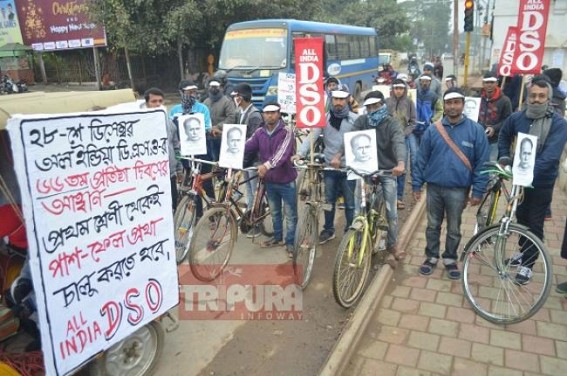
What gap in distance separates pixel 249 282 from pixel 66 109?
2617mm

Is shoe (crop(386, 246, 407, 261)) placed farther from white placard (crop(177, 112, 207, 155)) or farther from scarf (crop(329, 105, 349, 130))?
white placard (crop(177, 112, 207, 155))

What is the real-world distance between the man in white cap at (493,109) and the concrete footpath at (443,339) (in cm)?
260

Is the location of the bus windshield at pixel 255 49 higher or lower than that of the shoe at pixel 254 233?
higher

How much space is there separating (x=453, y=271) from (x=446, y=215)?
0.60m

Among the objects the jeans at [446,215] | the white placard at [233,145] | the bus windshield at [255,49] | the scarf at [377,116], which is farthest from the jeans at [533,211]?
the bus windshield at [255,49]

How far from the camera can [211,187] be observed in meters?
5.98

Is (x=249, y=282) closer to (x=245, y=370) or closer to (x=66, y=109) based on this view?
(x=245, y=370)

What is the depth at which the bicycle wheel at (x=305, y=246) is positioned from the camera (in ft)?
14.3

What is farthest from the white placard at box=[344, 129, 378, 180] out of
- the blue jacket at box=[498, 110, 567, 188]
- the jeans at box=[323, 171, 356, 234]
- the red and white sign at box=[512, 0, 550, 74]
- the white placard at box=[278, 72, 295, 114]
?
the white placard at box=[278, 72, 295, 114]

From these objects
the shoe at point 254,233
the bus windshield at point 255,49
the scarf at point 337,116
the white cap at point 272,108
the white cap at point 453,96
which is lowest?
the shoe at point 254,233

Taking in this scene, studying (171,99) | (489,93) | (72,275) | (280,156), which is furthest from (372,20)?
(72,275)

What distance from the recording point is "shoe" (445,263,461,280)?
4.55 metres

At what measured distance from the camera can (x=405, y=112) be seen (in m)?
6.60

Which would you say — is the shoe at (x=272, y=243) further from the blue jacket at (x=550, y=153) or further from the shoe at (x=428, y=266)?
the blue jacket at (x=550, y=153)
